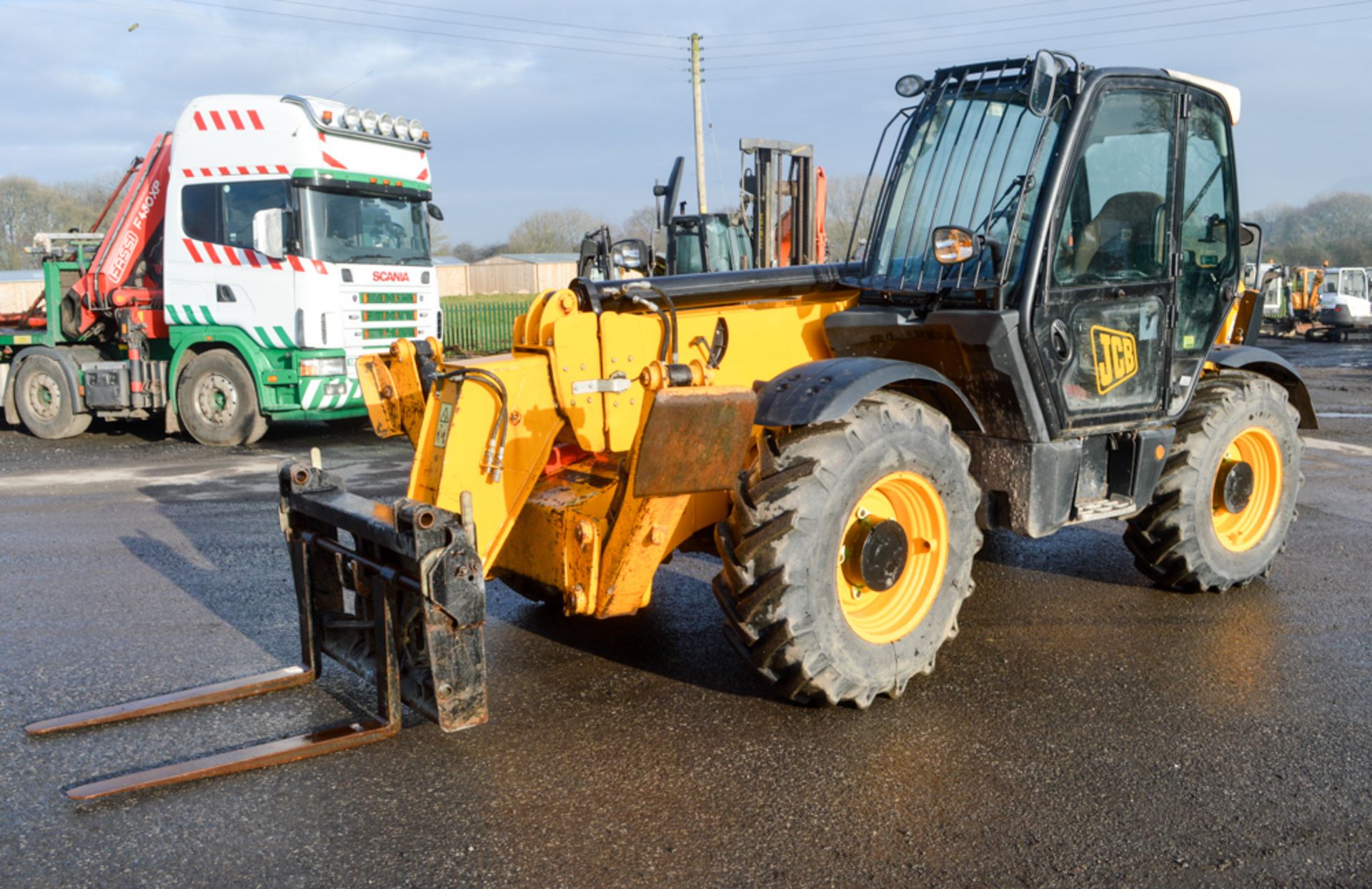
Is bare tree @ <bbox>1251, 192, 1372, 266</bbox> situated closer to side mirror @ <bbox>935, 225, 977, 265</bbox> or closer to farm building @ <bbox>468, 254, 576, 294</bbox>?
farm building @ <bbox>468, 254, 576, 294</bbox>

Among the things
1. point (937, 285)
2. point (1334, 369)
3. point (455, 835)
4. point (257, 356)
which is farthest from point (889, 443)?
point (1334, 369)

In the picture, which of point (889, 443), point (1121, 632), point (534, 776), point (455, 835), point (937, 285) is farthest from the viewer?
point (1121, 632)

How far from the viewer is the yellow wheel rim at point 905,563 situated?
4391 millimetres

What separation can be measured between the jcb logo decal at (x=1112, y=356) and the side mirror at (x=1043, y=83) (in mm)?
999

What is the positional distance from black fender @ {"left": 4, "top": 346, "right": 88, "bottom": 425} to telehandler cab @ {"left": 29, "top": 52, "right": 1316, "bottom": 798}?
9875 mm

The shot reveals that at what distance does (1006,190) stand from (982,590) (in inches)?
Answer: 89.2

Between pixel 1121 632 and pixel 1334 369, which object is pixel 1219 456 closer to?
pixel 1121 632

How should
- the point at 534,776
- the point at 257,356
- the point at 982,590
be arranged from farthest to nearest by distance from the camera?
the point at 257,356 < the point at 982,590 < the point at 534,776

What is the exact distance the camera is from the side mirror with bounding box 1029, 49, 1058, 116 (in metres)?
4.59

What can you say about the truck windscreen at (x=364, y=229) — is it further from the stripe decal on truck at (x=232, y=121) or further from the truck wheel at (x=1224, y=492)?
the truck wheel at (x=1224, y=492)

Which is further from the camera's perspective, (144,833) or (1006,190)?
(1006,190)

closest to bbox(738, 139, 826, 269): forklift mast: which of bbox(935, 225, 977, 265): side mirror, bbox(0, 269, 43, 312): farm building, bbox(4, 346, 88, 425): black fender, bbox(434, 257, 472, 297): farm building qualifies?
bbox(4, 346, 88, 425): black fender

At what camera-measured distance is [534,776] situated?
12.4 ft

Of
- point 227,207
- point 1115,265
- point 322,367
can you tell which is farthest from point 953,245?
point 227,207
